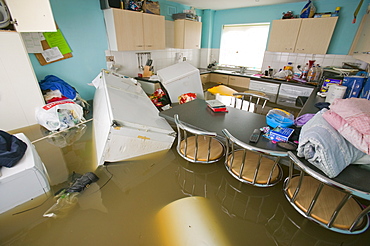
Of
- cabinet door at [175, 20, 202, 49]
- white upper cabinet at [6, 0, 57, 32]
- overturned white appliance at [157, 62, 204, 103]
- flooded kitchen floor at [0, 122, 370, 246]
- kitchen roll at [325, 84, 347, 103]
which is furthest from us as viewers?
cabinet door at [175, 20, 202, 49]

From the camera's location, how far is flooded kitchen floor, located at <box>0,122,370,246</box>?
52.2 inches

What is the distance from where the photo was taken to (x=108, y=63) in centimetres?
352

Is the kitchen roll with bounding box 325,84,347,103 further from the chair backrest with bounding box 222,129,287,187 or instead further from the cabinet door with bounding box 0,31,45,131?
the cabinet door with bounding box 0,31,45,131

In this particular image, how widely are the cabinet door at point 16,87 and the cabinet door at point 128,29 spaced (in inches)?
55.7

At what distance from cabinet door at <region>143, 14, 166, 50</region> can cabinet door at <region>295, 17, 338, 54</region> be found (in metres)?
2.91

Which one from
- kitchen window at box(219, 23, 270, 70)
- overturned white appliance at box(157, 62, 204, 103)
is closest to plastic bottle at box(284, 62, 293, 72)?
kitchen window at box(219, 23, 270, 70)

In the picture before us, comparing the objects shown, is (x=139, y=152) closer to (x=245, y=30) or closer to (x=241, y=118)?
(x=241, y=118)

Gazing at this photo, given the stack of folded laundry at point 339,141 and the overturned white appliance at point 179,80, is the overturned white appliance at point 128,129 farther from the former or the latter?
the stack of folded laundry at point 339,141

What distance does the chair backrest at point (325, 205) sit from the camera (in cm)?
101

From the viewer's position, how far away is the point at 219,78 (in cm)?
489

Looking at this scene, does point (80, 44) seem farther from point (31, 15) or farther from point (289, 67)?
point (289, 67)

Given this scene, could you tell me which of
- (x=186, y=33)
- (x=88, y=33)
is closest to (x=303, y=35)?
(x=186, y=33)

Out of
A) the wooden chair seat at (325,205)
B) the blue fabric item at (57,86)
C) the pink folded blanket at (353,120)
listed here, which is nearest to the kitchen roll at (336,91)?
the pink folded blanket at (353,120)

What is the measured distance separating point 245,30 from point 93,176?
4842 mm
